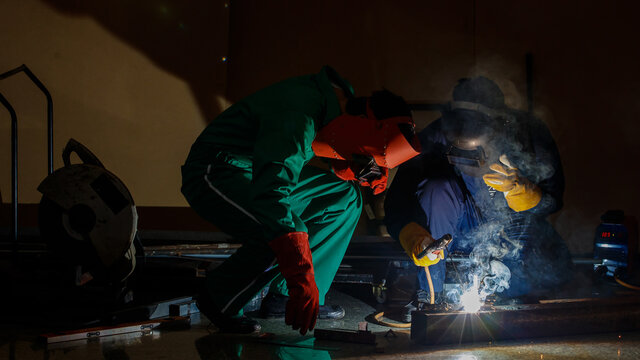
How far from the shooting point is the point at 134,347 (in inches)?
78.5

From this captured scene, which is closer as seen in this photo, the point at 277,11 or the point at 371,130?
the point at 371,130

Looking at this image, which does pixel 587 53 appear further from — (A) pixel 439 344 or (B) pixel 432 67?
(A) pixel 439 344

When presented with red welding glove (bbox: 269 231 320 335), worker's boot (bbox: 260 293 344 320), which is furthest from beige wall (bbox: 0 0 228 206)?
red welding glove (bbox: 269 231 320 335)

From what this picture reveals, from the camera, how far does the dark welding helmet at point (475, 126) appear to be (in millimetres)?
2754

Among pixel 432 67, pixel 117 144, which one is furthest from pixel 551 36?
pixel 117 144

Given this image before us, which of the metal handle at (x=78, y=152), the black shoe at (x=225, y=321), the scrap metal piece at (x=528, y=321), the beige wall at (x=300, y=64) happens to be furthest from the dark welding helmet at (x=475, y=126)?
the beige wall at (x=300, y=64)

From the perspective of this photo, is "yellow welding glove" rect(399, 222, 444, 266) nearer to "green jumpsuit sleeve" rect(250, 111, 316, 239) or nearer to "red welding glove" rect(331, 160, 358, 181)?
"red welding glove" rect(331, 160, 358, 181)

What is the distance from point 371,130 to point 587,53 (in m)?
4.40

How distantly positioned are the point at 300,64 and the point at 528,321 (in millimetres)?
4136

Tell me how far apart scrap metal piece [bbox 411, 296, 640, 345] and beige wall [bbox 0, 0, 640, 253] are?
10.8 ft

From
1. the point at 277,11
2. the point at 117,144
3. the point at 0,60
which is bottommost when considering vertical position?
the point at 117,144

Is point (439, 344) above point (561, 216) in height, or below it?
below

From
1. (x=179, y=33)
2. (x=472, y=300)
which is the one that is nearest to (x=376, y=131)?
(x=472, y=300)

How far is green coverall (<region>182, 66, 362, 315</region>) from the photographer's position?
6.05 feet
